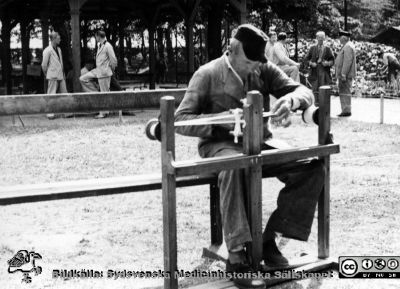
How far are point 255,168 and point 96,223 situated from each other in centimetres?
215

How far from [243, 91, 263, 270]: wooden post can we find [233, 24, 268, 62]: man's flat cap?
371 mm

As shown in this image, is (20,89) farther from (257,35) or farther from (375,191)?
(257,35)

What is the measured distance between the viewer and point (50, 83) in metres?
14.0

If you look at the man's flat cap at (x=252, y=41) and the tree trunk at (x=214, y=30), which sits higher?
the tree trunk at (x=214, y=30)

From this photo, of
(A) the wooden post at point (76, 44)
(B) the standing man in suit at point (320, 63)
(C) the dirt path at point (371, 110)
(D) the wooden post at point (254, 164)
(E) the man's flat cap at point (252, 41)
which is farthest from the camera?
(B) the standing man in suit at point (320, 63)

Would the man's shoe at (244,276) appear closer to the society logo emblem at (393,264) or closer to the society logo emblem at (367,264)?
the society logo emblem at (367,264)

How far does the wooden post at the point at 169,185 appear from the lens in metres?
3.55

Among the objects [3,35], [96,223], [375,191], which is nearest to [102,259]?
[96,223]

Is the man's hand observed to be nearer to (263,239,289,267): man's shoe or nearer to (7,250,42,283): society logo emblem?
(263,239,289,267): man's shoe

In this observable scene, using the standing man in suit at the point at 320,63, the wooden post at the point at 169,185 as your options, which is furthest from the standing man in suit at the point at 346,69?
the wooden post at the point at 169,185

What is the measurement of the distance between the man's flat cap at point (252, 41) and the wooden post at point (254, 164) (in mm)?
371

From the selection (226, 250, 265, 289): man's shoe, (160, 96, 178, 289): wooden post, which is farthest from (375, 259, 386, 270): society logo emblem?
(160, 96, 178, 289): wooden post

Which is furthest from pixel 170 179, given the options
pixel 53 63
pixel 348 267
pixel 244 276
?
pixel 53 63

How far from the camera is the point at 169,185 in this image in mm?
3600
